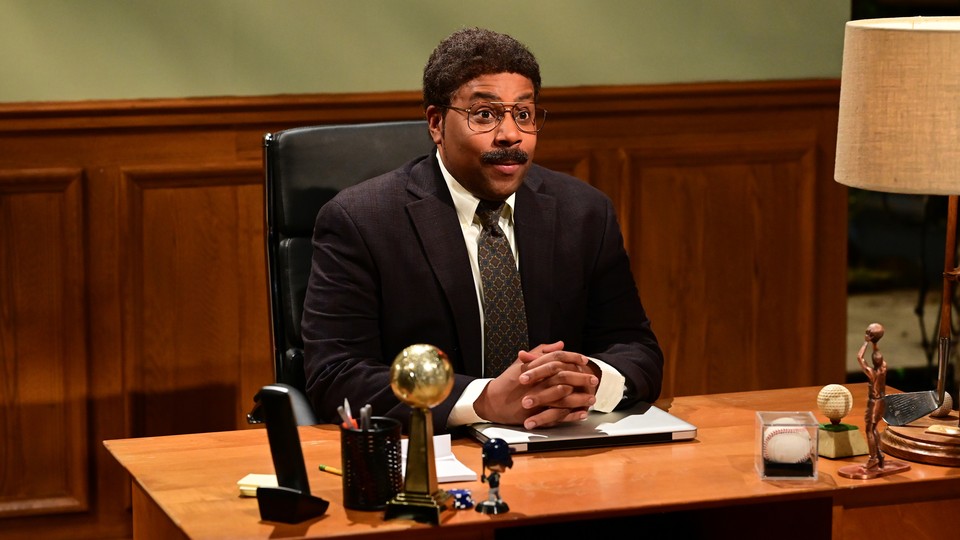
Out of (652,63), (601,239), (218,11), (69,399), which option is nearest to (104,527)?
(69,399)

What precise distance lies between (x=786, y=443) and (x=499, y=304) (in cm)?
75

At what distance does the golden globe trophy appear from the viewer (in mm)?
1874

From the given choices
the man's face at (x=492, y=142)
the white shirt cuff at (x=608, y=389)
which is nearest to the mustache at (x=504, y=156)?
the man's face at (x=492, y=142)

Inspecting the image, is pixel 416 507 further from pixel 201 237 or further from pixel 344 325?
pixel 201 237

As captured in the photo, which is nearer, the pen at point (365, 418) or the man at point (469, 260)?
the pen at point (365, 418)

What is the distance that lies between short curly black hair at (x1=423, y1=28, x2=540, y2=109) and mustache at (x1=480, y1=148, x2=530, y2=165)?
14 centimetres

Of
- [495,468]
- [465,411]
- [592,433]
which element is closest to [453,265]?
[465,411]

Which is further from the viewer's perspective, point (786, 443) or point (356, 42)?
point (356, 42)

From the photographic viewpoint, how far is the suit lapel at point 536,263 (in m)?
2.70

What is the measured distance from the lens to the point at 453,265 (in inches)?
104

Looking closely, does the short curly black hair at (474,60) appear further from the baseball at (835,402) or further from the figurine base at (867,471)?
the figurine base at (867,471)

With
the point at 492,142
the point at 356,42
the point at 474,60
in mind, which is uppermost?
the point at 356,42

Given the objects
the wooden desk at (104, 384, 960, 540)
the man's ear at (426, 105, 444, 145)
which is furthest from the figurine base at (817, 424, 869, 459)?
the man's ear at (426, 105, 444, 145)

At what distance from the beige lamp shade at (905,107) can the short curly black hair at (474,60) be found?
667 mm
